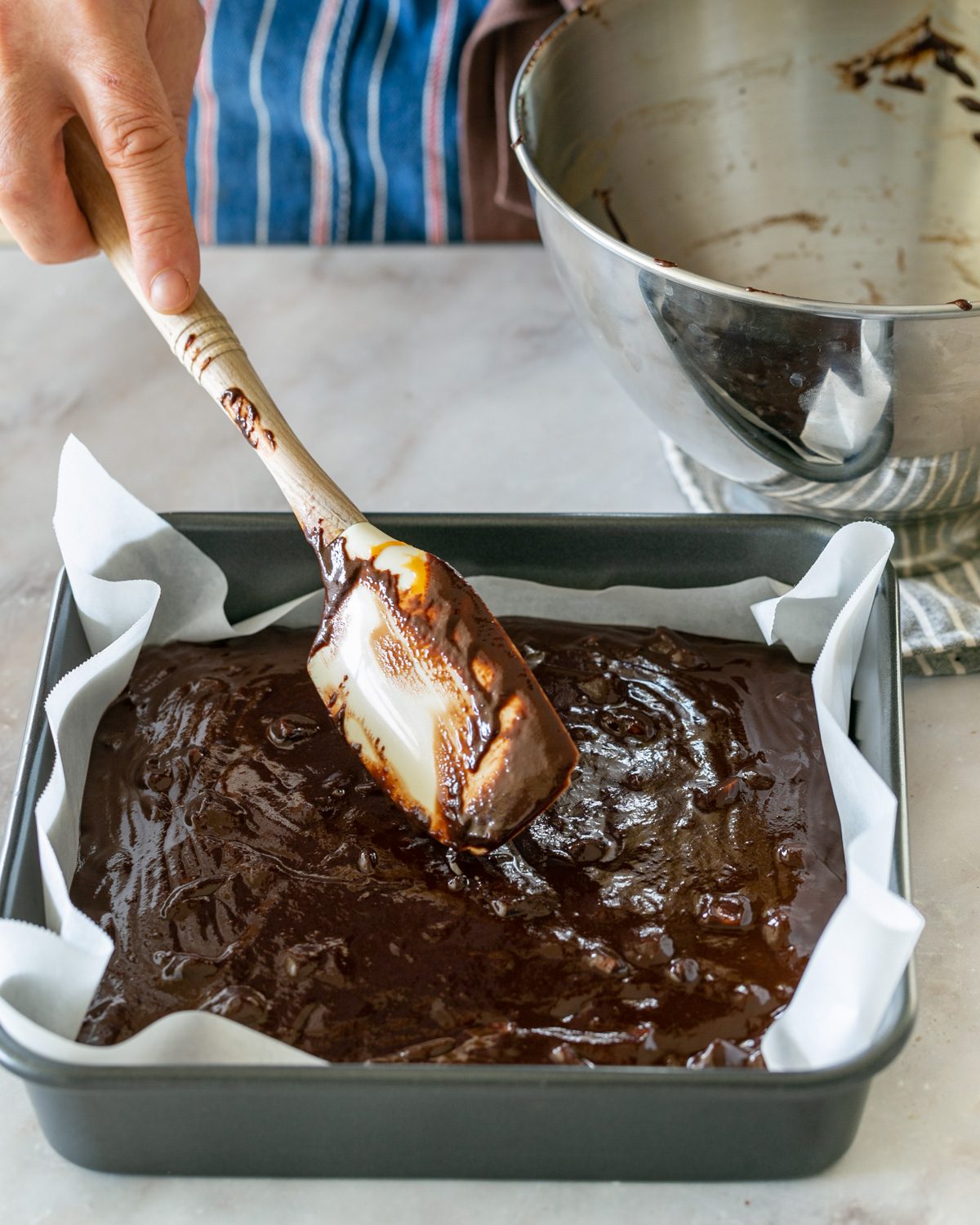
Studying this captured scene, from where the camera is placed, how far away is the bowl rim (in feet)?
3.45

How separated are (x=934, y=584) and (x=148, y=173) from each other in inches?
31.5

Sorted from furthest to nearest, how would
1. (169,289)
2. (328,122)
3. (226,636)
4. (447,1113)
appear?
(328,122)
(226,636)
(169,289)
(447,1113)

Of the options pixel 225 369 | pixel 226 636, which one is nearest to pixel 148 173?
pixel 225 369

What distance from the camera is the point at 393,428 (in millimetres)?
1606

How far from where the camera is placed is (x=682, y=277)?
110cm

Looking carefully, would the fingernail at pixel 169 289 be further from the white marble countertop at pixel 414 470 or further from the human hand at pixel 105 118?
the white marble countertop at pixel 414 470

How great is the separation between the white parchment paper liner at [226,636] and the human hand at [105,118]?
207 millimetres

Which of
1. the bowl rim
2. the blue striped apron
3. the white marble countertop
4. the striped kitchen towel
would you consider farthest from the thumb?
the blue striped apron

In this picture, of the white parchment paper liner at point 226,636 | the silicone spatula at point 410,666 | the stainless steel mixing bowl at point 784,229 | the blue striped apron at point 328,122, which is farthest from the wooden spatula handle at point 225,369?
the blue striped apron at point 328,122

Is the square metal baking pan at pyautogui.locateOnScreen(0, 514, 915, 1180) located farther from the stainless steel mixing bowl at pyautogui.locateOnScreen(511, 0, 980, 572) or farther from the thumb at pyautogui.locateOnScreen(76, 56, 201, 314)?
the thumb at pyautogui.locateOnScreen(76, 56, 201, 314)

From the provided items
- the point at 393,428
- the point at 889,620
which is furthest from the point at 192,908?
the point at 393,428

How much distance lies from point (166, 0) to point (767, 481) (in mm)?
721

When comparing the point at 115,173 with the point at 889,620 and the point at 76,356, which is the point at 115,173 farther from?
the point at 889,620

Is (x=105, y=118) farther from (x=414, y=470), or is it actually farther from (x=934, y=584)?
(x=934, y=584)
